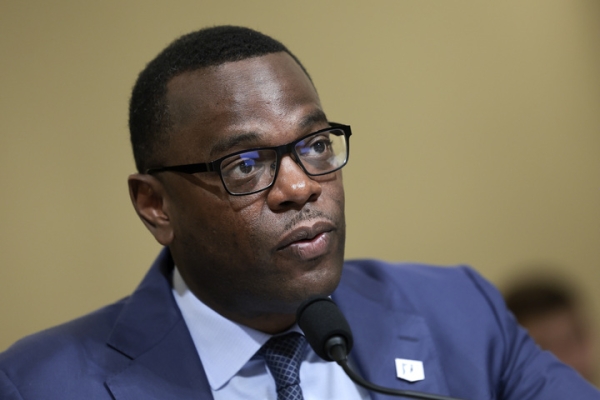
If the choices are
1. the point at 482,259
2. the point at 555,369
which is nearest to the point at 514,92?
Answer: the point at 482,259

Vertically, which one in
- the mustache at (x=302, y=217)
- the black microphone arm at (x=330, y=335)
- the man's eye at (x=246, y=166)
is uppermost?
the man's eye at (x=246, y=166)

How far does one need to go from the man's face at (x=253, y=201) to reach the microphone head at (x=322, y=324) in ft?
0.83

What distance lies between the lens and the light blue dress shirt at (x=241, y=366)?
1.75 metres

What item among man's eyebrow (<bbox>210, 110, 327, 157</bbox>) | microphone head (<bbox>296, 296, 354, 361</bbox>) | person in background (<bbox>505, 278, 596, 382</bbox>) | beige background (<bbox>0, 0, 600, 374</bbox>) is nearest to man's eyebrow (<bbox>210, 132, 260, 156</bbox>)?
man's eyebrow (<bbox>210, 110, 327, 157</bbox>)

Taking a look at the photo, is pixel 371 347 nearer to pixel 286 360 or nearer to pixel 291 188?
pixel 286 360

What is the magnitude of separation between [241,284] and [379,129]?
4.81ft

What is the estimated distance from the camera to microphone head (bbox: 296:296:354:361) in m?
1.28

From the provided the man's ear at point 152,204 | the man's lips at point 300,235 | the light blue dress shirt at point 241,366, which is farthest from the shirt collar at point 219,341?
the man's lips at point 300,235

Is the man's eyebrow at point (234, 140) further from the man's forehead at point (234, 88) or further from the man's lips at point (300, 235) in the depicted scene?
the man's lips at point (300, 235)

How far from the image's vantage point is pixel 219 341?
5.89 ft

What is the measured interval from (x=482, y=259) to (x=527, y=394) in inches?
49.0

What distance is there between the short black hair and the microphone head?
63 centimetres

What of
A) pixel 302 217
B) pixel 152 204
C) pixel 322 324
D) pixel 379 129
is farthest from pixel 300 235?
pixel 379 129

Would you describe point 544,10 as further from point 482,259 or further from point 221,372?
point 221,372
